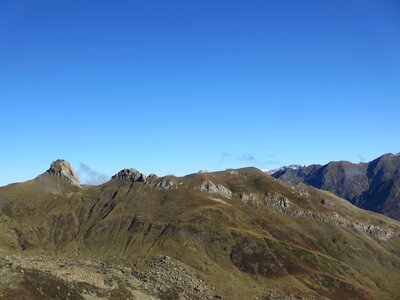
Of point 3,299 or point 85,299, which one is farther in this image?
point 85,299

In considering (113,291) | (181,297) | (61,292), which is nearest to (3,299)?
(61,292)

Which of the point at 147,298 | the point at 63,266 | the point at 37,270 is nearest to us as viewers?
the point at 37,270

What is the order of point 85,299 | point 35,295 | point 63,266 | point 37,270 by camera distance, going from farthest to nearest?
point 63,266, point 37,270, point 85,299, point 35,295

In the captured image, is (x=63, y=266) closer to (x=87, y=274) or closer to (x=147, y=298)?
(x=87, y=274)

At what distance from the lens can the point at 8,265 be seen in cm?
15275

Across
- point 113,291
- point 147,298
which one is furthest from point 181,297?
point 113,291

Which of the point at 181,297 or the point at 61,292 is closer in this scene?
the point at 61,292

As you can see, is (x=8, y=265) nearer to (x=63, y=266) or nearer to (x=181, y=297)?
(x=63, y=266)

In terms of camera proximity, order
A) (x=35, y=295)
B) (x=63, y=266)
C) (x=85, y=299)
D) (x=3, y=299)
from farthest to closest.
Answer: (x=63, y=266) → (x=85, y=299) → (x=35, y=295) → (x=3, y=299)

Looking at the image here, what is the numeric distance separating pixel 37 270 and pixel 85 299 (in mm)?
20458

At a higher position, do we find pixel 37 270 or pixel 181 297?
pixel 37 270

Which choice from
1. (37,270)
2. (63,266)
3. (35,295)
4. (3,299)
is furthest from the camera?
(63,266)

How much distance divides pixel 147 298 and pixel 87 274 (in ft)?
72.7

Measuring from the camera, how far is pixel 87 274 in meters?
174
